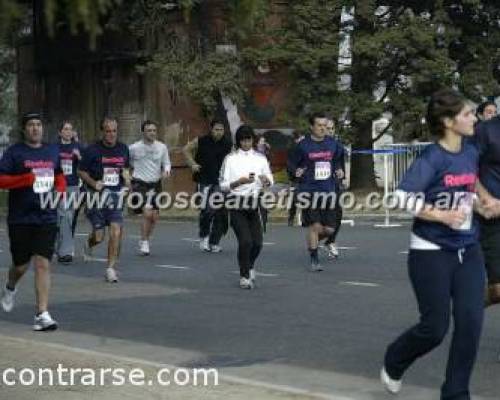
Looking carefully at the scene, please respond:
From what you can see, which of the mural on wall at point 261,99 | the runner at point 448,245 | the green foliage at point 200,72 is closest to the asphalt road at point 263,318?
the runner at point 448,245

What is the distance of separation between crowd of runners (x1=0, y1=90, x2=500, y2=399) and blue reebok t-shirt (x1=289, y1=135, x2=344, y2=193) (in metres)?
0.01

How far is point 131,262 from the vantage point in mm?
17031

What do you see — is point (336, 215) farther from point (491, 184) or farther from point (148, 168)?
point (491, 184)

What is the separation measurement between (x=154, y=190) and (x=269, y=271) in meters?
3.11

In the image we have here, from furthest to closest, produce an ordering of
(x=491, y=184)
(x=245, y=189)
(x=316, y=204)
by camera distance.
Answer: (x=316, y=204) < (x=245, y=189) < (x=491, y=184)

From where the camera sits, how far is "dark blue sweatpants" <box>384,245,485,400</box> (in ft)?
22.1

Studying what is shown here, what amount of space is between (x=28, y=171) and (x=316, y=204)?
226 inches

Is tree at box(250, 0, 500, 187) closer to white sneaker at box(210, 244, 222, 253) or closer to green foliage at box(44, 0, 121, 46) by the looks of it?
white sneaker at box(210, 244, 222, 253)

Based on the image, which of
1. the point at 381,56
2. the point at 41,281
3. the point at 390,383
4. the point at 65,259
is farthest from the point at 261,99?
the point at 390,383

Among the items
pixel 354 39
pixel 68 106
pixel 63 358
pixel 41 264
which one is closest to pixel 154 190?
pixel 41 264

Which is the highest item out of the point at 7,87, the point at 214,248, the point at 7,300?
the point at 7,87

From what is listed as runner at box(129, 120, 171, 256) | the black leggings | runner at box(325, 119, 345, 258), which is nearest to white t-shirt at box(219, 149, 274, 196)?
the black leggings

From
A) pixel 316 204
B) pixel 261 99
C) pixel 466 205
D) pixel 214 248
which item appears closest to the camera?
pixel 466 205

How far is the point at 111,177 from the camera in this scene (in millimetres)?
14391
